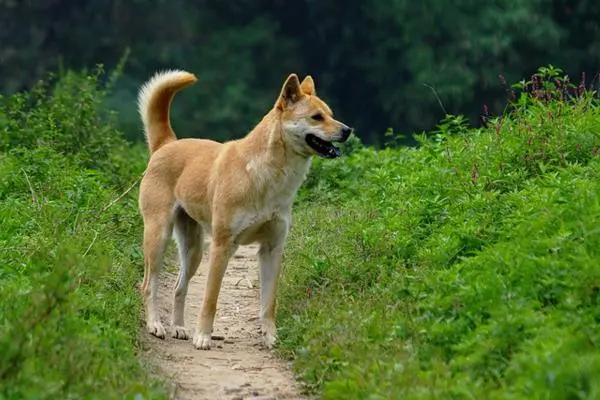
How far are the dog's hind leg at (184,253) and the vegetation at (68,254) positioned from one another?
29 centimetres

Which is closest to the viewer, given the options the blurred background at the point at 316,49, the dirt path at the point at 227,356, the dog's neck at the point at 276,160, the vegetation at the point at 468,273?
the vegetation at the point at 468,273

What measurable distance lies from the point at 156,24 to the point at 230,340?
19.4m

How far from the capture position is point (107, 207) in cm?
945

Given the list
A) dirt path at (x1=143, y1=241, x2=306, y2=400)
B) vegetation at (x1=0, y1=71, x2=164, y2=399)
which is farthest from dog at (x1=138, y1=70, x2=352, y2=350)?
vegetation at (x1=0, y1=71, x2=164, y2=399)

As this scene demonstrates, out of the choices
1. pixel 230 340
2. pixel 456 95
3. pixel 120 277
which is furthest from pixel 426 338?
pixel 456 95

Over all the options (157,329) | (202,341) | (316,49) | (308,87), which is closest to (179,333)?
(157,329)

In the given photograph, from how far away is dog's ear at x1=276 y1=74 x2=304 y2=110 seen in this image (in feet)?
26.0

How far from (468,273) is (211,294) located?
6.15 feet

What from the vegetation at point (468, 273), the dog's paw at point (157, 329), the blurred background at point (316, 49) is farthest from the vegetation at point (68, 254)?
the blurred background at point (316, 49)

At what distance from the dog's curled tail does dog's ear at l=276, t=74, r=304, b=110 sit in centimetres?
93

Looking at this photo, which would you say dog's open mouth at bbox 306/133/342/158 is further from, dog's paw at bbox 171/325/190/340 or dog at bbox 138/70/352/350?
dog's paw at bbox 171/325/190/340

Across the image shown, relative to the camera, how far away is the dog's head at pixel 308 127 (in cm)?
781

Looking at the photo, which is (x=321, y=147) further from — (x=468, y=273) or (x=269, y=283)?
(x=468, y=273)

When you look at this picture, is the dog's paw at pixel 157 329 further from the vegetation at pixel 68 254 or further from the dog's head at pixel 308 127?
the dog's head at pixel 308 127
